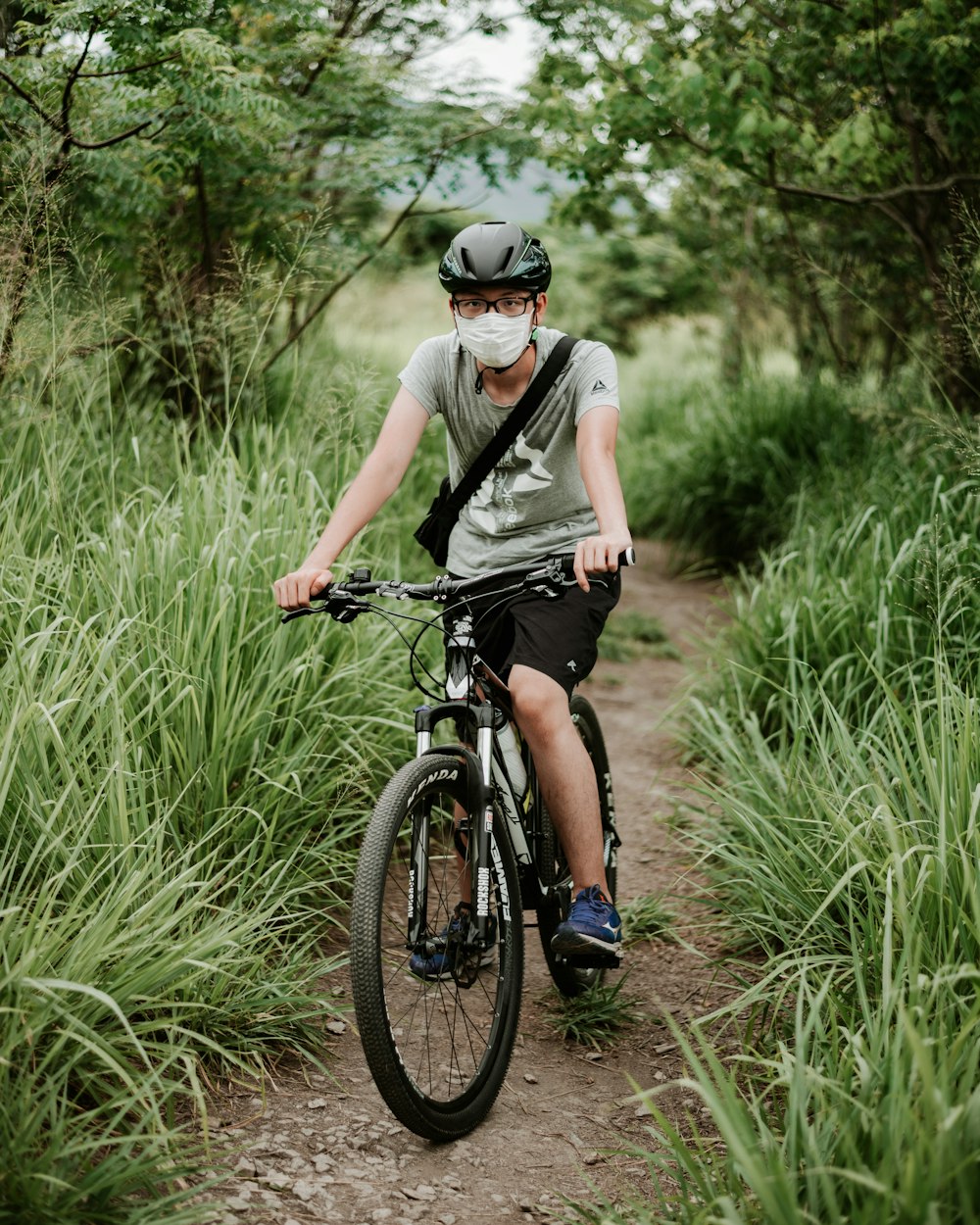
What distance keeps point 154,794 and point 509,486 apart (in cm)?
132

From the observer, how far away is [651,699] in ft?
20.6

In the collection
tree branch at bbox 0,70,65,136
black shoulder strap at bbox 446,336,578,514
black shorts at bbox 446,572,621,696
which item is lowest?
black shorts at bbox 446,572,621,696

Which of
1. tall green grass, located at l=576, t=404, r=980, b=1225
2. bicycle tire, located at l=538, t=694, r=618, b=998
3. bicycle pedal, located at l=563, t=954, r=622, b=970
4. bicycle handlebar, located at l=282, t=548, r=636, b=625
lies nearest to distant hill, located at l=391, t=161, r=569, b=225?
tall green grass, located at l=576, t=404, r=980, b=1225

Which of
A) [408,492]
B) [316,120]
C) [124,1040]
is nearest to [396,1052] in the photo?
[124,1040]

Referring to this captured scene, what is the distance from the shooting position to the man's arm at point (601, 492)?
8.30ft

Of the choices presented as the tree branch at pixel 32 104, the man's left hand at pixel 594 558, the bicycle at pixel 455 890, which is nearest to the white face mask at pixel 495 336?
the bicycle at pixel 455 890

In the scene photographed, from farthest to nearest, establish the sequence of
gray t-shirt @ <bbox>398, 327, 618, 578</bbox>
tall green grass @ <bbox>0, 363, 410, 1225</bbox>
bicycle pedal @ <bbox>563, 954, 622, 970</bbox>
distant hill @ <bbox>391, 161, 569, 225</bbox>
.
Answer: distant hill @ <bbox>391, 161, 569, 225</bbox> < gray t-shirt @ <bbox>398, 327, 618, 578</bbox> < bicycle pedal @ <bbox>563, 954, 622, 970</bbox> < tall green grass @ <bbox>0, 363, 410, 1225</bbox>

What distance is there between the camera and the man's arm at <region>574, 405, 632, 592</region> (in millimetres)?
2531

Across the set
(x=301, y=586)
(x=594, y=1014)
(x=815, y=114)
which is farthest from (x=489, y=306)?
(x=815, y=114)

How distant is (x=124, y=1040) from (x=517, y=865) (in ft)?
3.77

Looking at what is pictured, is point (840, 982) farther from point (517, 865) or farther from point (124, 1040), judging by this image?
point (124, 1040)

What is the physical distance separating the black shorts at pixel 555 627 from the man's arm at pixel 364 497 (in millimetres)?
352

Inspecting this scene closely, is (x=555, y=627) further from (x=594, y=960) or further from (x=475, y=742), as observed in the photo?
(x=594, y=960)

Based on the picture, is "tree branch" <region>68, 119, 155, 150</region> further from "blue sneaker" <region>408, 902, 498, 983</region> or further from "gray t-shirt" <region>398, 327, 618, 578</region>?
"blue sneaker" <region>408, 902, 498, 983</region>
